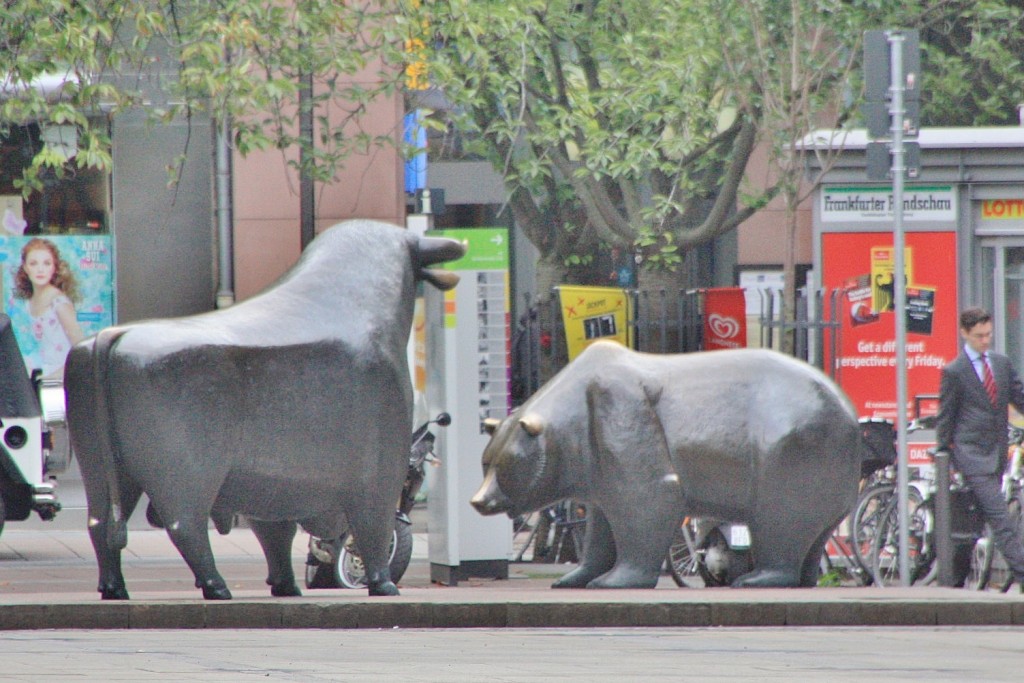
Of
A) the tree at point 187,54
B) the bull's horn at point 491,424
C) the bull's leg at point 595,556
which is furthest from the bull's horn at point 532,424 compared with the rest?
the tree at point 187,54

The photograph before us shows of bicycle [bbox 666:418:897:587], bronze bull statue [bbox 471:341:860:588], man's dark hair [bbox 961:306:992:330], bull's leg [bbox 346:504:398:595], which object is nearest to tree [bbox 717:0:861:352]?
bicycle [bbox 666:418:897:587]

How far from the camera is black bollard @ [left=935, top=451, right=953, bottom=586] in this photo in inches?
448

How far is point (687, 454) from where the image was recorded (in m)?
10.7

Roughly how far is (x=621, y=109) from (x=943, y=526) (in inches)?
226

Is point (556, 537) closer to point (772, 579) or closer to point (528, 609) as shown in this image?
point (772, 579)

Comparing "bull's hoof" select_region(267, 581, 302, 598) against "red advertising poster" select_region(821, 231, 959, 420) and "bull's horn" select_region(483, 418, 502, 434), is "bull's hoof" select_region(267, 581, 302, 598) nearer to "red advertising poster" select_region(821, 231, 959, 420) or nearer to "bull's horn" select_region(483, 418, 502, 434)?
"bull's horn" select_region(483, 418, 502, 434)

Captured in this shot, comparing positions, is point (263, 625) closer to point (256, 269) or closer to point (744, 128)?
point (744, 128)

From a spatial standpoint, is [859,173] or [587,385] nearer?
[587,385]

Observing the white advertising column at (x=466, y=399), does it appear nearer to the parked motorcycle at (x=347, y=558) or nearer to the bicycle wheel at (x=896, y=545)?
the parked motorcycle at (x=347, y=558)

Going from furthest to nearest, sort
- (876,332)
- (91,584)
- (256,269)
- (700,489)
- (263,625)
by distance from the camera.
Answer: (256,269)
(876,332)
(91,584)
(700,489)
(263,625)

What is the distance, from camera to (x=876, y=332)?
13539 millimetres

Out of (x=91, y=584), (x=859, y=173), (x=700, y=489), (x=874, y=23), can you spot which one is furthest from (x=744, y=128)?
(x=91, y=584)

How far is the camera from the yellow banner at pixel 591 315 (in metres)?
15.6

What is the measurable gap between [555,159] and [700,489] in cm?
646
